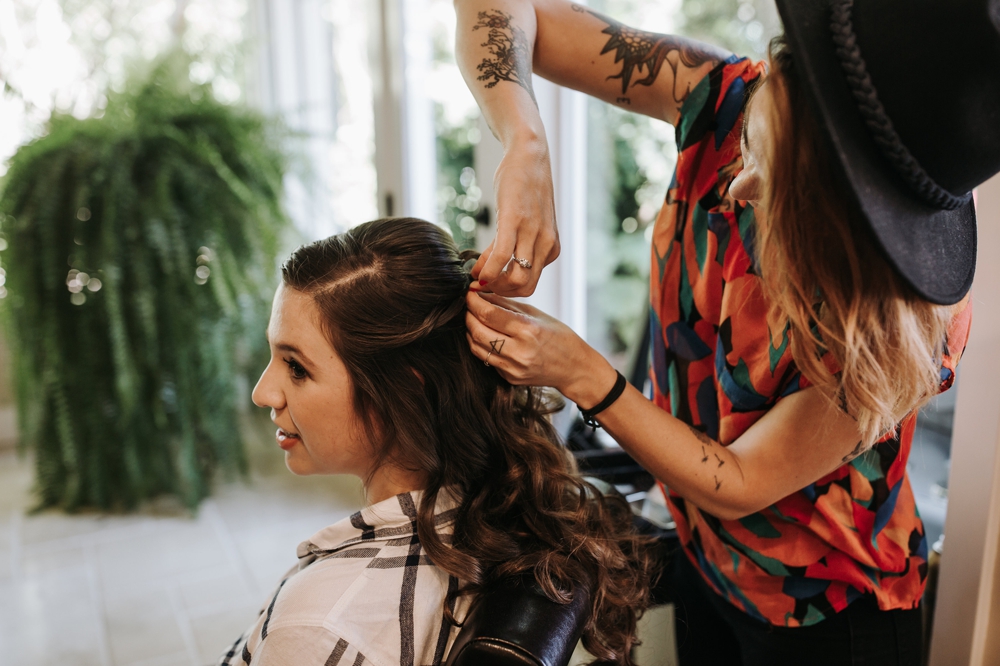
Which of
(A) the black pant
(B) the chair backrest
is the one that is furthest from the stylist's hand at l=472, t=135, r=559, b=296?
(A) the black pant

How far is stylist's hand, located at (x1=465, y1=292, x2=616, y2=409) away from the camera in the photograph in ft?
2.82

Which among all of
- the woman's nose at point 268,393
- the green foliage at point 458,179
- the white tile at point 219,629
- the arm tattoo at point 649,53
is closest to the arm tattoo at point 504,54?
the arm tattoo at point 649,53

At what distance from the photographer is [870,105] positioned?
1.98 feet

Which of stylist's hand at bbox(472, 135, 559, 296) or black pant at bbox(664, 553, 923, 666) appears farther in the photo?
black pant at bbox(664, 553, 923, 666)

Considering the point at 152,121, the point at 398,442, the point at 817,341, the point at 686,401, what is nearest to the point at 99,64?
the point at 152,121

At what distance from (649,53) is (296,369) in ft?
2.33

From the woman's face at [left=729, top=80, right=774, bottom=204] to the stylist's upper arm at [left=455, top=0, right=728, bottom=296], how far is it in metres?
0.23

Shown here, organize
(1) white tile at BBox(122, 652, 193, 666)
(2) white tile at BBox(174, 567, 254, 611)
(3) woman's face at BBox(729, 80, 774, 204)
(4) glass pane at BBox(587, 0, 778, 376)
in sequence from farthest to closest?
(2) white tile at BBox(174, 567, 254, 611) → (1) white tile at BBox(122, 652, 193, 666) → (4) glass pane at BBox(587, 0, 778, 376) → (3) woman's face at BBox(729, 80, 774, 204)

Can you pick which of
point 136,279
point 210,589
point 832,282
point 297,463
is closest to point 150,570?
point 210,589

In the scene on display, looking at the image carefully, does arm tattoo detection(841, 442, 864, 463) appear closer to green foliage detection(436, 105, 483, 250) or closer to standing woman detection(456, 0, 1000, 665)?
standing woman detection(456, 0, 1000, 665)

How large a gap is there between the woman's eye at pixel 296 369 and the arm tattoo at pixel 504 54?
0.48 m

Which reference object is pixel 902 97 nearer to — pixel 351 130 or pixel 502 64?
pixel 502 64

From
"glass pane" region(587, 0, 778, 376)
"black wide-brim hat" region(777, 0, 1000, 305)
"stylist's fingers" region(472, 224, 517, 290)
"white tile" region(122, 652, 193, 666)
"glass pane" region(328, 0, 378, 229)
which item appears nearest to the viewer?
"black wide-brim hat" region(777, 0, 1000, 305)

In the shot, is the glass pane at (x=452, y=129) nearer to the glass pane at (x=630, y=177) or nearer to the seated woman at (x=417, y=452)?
the glass pane at (x=630, y=177)
